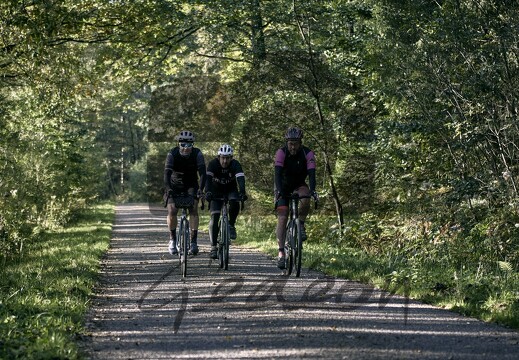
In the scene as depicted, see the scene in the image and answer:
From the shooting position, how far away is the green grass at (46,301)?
19.6 ft

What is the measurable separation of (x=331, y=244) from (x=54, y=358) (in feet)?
35.3

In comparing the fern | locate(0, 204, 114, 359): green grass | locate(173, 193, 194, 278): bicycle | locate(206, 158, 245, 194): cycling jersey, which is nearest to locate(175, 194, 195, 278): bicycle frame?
locate(173, 193, 194, 278): bicycle

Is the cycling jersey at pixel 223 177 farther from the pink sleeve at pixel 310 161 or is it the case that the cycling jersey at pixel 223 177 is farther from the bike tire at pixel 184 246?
the pink sleeve at pixel 310 161

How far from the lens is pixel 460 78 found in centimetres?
1109

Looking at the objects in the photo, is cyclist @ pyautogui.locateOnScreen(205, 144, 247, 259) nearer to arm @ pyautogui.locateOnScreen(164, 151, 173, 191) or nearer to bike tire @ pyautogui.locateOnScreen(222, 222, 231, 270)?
bike tire @ pyautogui.locateOnScreen(222, 222, 231, 270)

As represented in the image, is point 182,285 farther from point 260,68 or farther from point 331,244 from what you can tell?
point 260,68

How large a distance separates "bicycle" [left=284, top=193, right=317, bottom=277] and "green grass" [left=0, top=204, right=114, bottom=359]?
3.01 meters

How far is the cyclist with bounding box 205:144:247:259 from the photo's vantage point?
11617mm

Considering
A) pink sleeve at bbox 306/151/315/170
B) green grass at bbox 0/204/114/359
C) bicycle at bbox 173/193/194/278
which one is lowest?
green grass at bbox 0/204/114/359

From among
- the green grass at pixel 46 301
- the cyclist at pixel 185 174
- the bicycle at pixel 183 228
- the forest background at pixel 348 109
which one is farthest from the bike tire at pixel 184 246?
the forest background at pixel 348 109

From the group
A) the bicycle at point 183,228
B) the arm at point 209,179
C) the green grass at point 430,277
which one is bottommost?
the green grass at point 430,277

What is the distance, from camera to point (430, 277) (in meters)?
9.89

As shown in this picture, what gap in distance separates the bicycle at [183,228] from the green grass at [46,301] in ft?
4.63

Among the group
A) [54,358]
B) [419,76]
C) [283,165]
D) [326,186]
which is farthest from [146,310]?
[326,186]
